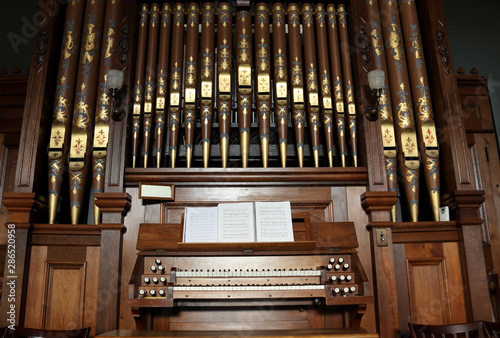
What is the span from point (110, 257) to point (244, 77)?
1838 millimetres

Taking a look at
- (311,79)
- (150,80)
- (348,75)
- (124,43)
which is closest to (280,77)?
(311,79)

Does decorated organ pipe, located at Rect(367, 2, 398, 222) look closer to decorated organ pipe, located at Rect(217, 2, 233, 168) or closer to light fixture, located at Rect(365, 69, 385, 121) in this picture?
light fixture, located at Rect(365, 69, 385, 121)

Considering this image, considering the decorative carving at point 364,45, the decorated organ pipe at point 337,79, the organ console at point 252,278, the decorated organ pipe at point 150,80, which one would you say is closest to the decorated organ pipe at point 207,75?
the decorated organ pipe at point 150,80

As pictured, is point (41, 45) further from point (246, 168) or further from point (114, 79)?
point (246, 168)

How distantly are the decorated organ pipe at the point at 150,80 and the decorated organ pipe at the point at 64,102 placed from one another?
2.06 ft

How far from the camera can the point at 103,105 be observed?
13.3ft

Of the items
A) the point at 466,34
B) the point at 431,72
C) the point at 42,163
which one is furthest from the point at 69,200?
the point at 466,34

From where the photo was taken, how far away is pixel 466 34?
588 cm

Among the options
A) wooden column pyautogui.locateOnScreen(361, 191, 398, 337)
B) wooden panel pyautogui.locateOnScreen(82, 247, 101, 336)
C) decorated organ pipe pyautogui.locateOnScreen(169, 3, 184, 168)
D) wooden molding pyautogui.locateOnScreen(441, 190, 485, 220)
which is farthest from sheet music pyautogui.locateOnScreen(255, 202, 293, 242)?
wooden molding pyautogui.locateOnScreen(441, 190, 485, 220)

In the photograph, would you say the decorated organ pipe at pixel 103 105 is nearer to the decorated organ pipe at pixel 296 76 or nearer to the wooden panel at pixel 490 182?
the decorated organ pipe at pixel 296 76

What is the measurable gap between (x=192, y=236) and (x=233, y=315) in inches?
28.1

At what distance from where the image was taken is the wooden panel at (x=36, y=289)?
12.0 feet

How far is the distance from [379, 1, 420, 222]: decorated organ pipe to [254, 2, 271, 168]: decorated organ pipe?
3.58 ft

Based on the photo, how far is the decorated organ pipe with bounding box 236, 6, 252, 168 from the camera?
159 inches
